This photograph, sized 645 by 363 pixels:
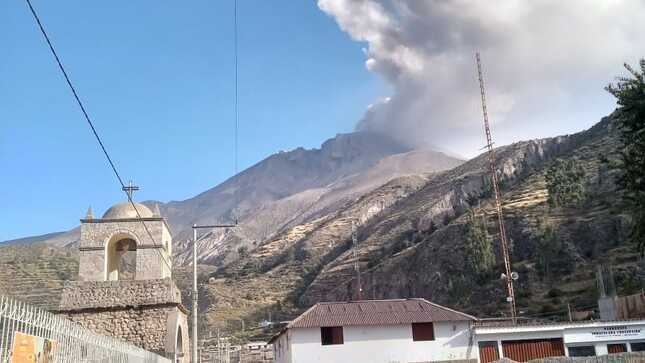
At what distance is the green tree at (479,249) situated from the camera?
252 ft

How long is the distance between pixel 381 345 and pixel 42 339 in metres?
29.0

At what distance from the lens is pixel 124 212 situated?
25.6 metres

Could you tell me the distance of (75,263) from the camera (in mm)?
64812

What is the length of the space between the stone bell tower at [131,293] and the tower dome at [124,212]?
0.27 meters

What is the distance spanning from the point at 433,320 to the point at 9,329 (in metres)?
30.9

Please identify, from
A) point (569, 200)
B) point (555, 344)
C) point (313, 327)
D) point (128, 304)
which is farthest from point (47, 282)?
point (569, 200)

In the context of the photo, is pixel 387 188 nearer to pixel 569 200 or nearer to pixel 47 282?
pixel 569 200

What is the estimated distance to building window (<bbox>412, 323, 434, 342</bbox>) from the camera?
118ft

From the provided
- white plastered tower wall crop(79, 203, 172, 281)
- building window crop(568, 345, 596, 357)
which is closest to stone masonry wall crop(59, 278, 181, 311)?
white plastered tower wall crop(79, 203, 172, 281)

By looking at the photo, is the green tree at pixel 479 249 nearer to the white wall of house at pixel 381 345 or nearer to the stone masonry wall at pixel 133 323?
the white wall of house at pixel 381 345

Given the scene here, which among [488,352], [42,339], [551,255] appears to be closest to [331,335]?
[488,352]

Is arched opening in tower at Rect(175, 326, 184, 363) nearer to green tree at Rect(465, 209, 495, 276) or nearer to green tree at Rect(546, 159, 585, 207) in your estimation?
green tree at Rect(465, 209, 495, 276)

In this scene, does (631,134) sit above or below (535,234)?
below

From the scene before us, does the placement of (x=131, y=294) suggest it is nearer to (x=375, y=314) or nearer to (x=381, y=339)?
(x=381, y=339)
